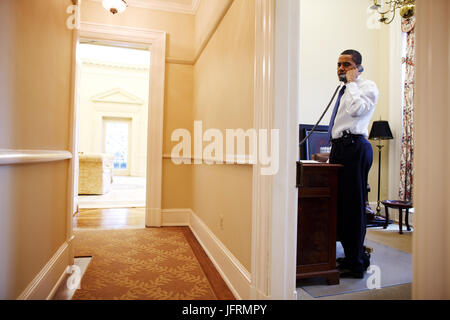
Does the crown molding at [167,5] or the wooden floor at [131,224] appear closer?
the wooden floor at [131,224]

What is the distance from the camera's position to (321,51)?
4.43 metres

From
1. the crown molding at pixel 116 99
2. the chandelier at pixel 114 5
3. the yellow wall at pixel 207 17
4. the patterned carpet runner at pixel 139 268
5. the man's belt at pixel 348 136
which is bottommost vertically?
the patterned carpet runner at pixel 139 268

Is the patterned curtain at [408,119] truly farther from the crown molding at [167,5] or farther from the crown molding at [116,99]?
the crown molding at [116,99]

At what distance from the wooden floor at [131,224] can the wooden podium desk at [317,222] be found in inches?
22.1

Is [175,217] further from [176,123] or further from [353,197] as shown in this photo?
[353,197]

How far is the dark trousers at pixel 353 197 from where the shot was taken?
221cm

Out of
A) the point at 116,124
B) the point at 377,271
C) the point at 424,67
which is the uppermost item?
the point at 116,124

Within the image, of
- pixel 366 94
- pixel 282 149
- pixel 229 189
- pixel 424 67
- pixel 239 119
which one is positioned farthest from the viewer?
pixel 366 94

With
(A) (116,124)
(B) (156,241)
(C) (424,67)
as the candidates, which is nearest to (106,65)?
(A) (116,124)

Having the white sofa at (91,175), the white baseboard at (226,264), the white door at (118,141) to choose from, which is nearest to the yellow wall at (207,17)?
the white baseboard at (226,264)

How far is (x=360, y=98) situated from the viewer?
2287 millimetres

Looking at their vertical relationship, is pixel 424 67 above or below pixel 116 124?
below

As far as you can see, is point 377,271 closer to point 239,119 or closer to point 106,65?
point 239,119

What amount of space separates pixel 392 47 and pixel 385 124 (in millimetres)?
1252
